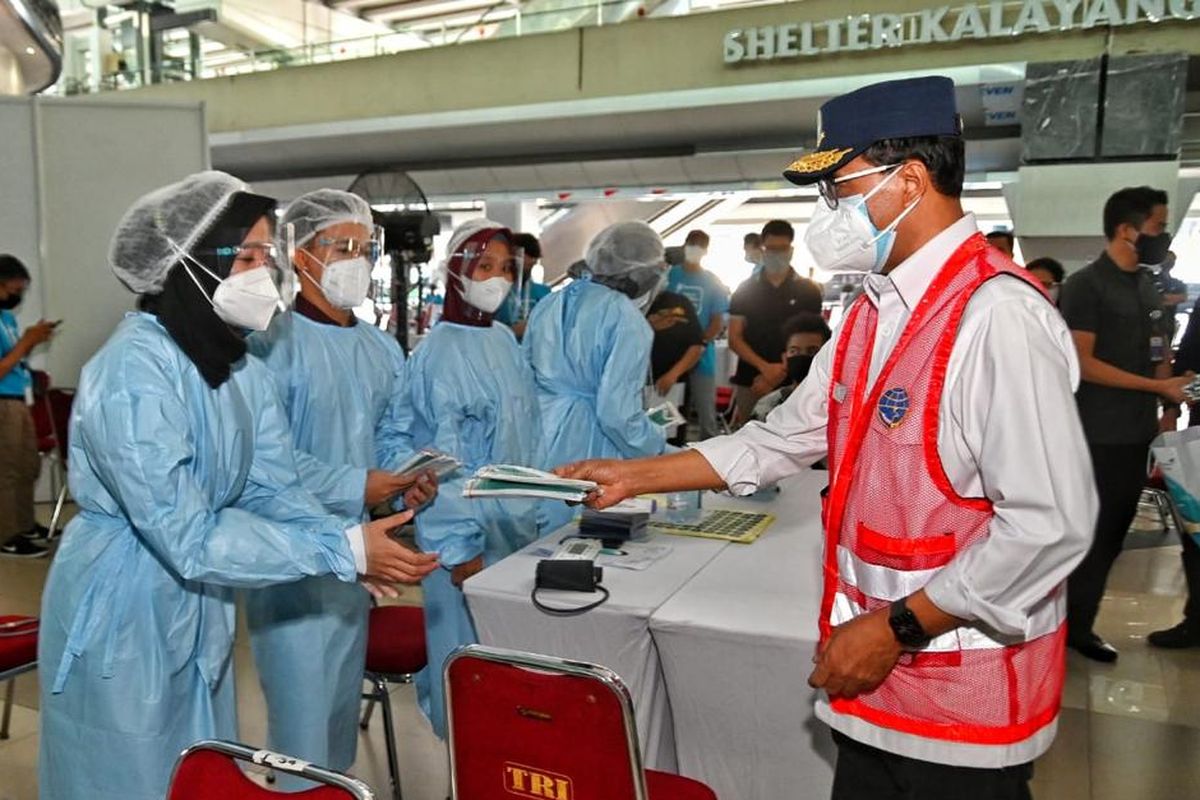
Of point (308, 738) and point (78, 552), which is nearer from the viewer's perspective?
point (78, 552)

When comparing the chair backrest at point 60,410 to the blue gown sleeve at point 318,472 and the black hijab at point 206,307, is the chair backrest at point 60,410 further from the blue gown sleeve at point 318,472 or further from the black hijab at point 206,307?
the black hijab at point 206,307

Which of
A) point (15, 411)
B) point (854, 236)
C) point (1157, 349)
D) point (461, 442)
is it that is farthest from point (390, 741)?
point (15, 411)

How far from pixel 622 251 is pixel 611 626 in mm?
1804

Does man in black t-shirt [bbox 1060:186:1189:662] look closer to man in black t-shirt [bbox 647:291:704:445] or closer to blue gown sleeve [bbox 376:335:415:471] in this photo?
blue gown sleeve [bbox 376:335:415:471]

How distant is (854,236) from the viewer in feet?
4.33

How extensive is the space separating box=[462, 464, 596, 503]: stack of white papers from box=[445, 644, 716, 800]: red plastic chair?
35 cm

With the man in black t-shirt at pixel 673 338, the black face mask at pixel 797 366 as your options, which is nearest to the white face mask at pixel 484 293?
the black face mask at pixel 797 366

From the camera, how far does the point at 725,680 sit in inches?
72.0

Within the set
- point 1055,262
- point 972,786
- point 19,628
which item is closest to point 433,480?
point 19,628

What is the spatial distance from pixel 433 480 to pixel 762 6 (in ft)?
21.1

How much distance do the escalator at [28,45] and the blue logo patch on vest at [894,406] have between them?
339 cm

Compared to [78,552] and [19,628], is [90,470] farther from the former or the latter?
[19,628]

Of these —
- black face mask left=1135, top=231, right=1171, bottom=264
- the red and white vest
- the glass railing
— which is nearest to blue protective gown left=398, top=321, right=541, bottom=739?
the red and white vest

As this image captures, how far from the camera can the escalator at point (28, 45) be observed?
11.1 feet
